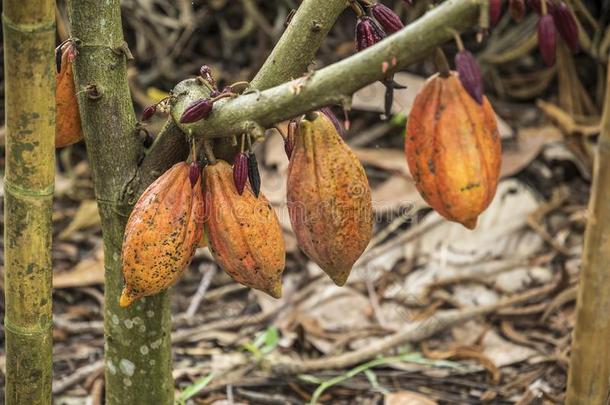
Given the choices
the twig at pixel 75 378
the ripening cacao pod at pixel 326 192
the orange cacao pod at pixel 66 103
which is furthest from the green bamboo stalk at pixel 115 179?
the twig at pixel 75 378

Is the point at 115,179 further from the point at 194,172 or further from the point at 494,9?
the point at 494,9

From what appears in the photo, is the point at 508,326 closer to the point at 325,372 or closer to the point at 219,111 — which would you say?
the point at 325,372

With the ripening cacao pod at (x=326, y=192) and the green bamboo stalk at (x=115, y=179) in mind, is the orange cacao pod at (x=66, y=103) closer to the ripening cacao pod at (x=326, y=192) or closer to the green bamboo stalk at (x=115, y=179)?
the green bamboo stalk at (x=115, y=179)

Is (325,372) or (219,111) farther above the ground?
(219,111)

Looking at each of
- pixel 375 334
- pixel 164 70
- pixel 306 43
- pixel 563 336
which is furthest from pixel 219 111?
pixel 164 70

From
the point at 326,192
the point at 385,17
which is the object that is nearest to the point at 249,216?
the point at 326,192

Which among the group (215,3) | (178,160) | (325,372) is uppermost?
(215,3)

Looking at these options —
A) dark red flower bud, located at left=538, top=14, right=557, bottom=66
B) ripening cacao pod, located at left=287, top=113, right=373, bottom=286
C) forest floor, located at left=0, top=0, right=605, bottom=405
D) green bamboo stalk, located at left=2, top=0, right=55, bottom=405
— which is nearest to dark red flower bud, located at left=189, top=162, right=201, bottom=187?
ripening cacao pod, located at left=287, top=113, right=373, bottom=286
